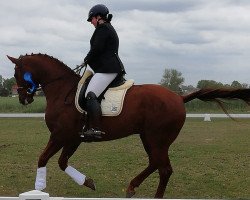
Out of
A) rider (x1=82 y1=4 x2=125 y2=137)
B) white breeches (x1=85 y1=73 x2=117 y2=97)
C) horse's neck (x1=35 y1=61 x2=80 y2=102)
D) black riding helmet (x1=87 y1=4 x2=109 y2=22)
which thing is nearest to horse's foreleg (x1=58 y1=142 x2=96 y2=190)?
rider (x1=82 y1=4 x2=125 y2=137)

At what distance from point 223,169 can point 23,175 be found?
14.5ft

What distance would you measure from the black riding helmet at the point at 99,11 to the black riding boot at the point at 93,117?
51.8 inches

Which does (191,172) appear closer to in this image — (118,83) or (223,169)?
(223,169)

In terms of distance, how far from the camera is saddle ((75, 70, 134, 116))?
7600 mm

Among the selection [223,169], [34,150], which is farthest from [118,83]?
[34,150]

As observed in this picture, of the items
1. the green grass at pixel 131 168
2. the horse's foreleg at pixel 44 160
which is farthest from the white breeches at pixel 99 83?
the green grass at pixel 131 168

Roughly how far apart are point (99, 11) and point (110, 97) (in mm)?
1404

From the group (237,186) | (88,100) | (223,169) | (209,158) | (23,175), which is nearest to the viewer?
(88,100)

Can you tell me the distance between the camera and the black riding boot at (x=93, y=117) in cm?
742

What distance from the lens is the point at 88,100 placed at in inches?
295

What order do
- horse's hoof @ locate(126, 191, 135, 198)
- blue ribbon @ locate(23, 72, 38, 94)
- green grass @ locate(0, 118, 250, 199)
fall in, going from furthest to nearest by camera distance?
1. green grass @ locate(0, 118, 250, 199)
2. blue ribbon @ locate(23, 72, 38, 94)
3. horse's hoof @ locate(126, 191, 135, 198)

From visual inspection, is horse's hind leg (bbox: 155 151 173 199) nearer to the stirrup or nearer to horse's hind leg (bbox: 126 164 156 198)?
horse's hind leg (bbox: 126 164 156 198)

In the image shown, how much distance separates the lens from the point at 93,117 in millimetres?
7445

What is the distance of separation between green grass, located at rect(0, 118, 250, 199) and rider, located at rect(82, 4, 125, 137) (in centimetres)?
171
